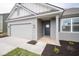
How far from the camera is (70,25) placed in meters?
1.80

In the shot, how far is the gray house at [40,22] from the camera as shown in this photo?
1.76 m

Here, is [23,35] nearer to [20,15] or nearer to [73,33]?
[20,15]

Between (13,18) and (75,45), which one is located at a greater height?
(13,18)

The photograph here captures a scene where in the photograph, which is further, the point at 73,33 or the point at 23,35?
the point at 23,35

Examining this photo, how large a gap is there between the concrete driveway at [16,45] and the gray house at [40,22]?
117 millimetres

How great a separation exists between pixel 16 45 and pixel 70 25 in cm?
115

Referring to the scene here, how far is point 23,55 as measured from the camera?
174cm

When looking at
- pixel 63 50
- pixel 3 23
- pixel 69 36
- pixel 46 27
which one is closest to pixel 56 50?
pixel 63 50

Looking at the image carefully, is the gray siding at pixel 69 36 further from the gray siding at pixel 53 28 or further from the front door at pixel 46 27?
the front door at pixel 46 27

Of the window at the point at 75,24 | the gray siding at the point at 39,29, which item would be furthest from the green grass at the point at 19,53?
the window at the point at 75,24

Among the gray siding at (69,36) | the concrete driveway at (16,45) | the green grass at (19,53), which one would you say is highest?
the gray siding at (69,36)

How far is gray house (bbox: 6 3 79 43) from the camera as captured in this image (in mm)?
1762

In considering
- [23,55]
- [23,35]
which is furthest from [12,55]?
[23,35]

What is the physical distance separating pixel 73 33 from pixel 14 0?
1.34 metres
